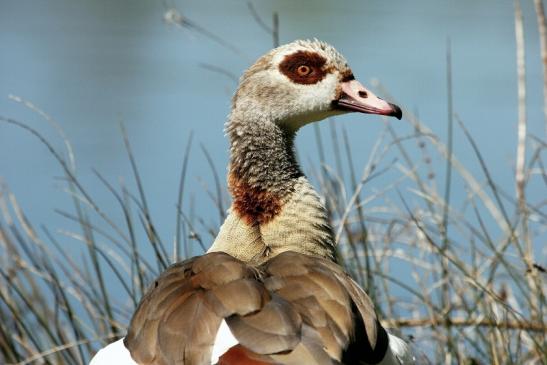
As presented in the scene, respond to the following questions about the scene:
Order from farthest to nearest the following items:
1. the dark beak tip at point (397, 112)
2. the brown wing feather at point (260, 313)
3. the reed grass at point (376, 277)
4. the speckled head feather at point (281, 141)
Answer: the reed grass at point (376, 277) < the dark beak tip at point (397, 112) < the speckled head feather at point (281, 141) < the brown wing feather at point (260, 313)

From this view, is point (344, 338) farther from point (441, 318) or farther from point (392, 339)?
point (441, 318)

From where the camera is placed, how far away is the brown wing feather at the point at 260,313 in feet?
9.44

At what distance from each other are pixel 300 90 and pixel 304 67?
9 cm

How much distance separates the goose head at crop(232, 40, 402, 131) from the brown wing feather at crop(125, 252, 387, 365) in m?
0.82

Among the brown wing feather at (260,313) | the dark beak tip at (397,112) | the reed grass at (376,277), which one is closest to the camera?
the brown wing feather at (260,313)

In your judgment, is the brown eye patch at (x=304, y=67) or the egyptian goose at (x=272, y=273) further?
the brown eye patch at (x=304, y=67)

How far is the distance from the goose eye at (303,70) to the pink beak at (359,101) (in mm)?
136

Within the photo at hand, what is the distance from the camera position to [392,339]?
3453mm

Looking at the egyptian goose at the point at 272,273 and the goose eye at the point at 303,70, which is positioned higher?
the goose eye at the point at 303,70

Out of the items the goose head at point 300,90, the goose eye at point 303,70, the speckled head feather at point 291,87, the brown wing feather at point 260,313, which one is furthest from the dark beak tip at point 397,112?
the brown wing feather at point 260,313

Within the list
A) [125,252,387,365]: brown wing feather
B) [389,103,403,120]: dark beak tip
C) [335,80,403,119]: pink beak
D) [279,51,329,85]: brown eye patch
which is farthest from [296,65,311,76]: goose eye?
[125,252,387,365]: brown wing feather

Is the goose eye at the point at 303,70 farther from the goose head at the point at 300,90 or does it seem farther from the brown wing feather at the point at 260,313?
the brown wing feather at the point at 260,313

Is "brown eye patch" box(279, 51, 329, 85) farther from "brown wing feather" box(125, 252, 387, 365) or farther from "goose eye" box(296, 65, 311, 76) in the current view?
"brown wing feather" box(125, 252, 387, 365)

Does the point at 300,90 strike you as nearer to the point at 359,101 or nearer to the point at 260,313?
the point at 359,101
